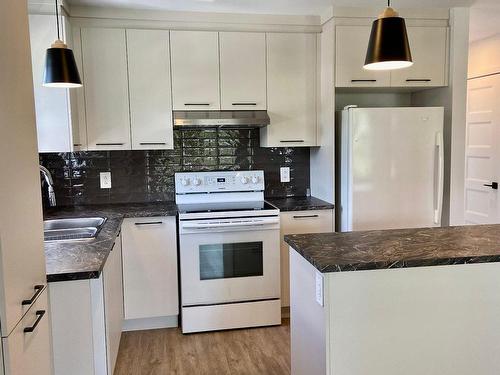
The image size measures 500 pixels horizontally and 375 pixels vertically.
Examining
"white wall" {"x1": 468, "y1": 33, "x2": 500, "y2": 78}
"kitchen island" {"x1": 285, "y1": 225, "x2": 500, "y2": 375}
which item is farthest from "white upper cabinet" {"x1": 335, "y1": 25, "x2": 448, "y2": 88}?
"kitchen island" {"x1": 285, "y1": 225, "x2": 500, "y2": 375}

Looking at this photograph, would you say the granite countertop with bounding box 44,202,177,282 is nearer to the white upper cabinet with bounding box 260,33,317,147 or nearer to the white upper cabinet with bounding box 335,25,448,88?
the white upper cabinet with bounding box 260,33,317,147

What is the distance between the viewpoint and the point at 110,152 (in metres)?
3.67

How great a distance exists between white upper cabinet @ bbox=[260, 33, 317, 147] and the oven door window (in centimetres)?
89

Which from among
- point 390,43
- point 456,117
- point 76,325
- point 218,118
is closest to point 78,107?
point 218,118

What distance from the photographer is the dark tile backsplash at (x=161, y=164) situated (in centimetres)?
363

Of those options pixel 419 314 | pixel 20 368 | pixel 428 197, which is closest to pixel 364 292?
pixel 419 314

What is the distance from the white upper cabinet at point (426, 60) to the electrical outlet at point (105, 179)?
2406 mm

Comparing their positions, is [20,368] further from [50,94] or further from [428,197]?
[428,197]

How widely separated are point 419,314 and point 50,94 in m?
2.67

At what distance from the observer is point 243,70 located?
11.5 feet

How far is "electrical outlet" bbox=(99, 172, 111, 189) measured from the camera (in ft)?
12.1

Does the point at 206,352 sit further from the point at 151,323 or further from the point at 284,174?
the point at 284,174

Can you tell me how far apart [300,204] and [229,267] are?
2.47 feet

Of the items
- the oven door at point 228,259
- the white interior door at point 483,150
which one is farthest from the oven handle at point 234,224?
the white interior door at point 483,150
